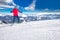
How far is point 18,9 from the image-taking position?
39.1 ft

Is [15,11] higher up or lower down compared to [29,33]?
higher up

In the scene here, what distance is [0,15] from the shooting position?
1138cm

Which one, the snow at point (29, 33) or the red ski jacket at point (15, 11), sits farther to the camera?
the red ski jacket at point (15, 11)

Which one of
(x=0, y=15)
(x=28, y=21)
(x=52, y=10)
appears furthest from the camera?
(x=52, y=10)

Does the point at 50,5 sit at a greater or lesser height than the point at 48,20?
greater

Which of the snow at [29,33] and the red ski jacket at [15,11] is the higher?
the red ski jacket at [15,11]

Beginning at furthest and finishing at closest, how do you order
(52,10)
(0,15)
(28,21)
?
(52,10) < (28,21) < (0,15)

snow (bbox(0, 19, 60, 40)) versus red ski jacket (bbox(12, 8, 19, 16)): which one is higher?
red ski jacket (bbox(12, 8, 19, 16))

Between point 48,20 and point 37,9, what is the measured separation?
107 cm

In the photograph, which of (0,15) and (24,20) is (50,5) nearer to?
(24,20)

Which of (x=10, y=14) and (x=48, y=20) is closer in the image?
(x=10, y=14)

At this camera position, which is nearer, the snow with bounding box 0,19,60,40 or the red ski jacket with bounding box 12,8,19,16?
the snow with bounding box 0,19,60,40

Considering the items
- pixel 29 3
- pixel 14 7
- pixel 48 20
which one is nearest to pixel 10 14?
pixel 14 7

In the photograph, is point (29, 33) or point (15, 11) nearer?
point (29, 33)
